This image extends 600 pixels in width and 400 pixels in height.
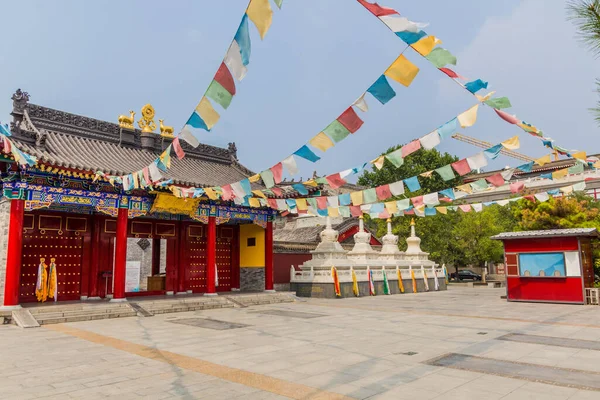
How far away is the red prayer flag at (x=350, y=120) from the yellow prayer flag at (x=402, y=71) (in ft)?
2.57

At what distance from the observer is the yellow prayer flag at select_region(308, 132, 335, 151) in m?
6.73

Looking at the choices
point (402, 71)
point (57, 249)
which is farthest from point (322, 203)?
point (57, 249)

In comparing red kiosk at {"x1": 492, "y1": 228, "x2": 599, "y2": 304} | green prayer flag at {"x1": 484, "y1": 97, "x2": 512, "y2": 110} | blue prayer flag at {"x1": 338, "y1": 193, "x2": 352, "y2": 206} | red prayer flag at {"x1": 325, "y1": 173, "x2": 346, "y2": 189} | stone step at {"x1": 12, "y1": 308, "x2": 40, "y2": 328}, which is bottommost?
stone step at {"x1": 12, "y1": 308, "x2": 40, "y2": 328}

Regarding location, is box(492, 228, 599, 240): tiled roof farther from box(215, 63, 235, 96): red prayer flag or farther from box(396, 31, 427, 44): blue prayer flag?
box(215, 63, 235, 96): red prayer flag

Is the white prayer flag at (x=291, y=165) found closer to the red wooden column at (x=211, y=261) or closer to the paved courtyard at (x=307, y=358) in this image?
the paved courtyard at (x=307, y=358)

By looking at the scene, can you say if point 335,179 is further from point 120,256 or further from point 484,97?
point 120,256

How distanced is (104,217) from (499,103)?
48.7 ft

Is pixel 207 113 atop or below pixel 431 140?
below

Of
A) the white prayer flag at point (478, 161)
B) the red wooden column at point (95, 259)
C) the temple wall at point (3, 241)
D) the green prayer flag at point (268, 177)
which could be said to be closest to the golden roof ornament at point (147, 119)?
the red wooden column at point (95, 259)

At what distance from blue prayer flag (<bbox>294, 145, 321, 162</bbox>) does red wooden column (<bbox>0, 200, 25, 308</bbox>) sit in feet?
33.6

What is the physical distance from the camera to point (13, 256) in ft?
42.6

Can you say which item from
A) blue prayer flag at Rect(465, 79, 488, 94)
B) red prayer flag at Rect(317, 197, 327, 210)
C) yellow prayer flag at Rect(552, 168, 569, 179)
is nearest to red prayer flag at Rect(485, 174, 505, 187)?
Answer: yellow prayer flag at Rect(552, 168, 569, 179)

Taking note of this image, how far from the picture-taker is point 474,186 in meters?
12.1

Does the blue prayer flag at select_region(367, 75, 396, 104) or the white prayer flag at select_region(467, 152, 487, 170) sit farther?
the white prayer flag at select_region(467, 152, 487, 170)
